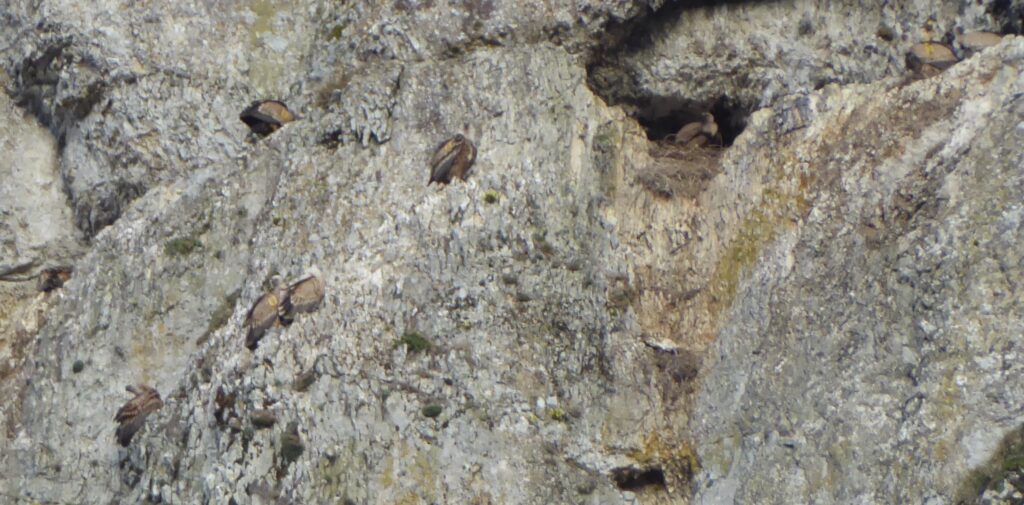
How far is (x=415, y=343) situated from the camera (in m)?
15.2

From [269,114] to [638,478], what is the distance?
24.0ft

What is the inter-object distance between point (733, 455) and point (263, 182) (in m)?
7.12

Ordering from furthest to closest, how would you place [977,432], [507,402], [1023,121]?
[507,402] → [1023,121] → [977,432]

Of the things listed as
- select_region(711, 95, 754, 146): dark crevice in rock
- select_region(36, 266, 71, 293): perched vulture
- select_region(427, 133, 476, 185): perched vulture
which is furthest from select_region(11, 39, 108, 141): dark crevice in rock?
select_region(711, 95, 754, 146): dark crevice in rock

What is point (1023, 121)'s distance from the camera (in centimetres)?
1380

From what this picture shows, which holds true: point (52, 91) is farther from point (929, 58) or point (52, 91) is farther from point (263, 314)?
point (929, 58)

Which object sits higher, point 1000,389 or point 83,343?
point 1000,389

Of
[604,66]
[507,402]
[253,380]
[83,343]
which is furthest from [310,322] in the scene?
[604,66]

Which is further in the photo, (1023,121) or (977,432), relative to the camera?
(1023,121)

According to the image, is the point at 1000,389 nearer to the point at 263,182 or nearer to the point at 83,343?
the point at 263,182

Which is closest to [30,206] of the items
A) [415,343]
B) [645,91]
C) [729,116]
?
[415,343]

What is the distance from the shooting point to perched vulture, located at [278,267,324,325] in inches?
611

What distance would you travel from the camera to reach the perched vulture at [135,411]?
16.9m

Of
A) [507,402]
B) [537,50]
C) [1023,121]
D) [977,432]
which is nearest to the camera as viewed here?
[977,432]
